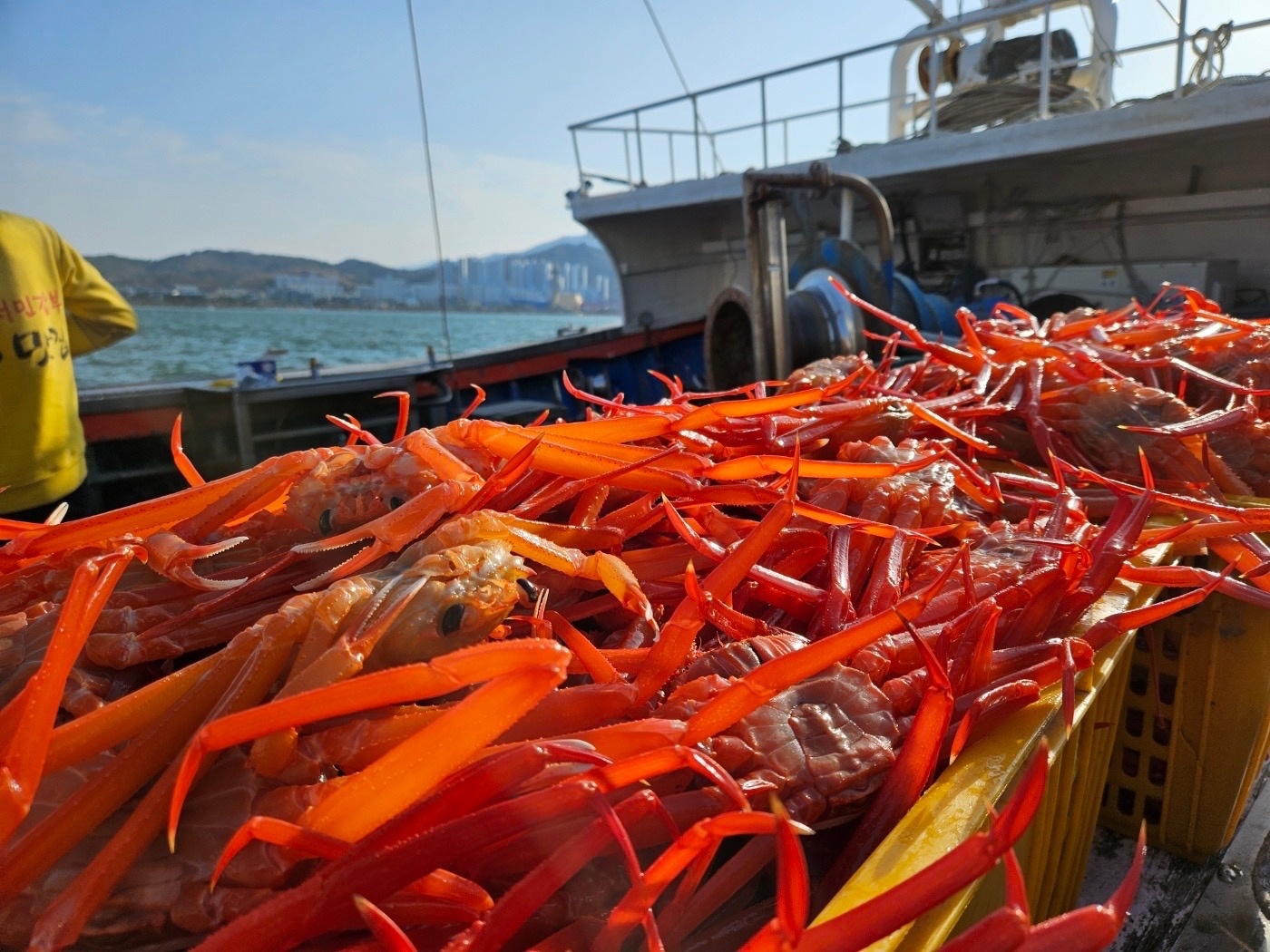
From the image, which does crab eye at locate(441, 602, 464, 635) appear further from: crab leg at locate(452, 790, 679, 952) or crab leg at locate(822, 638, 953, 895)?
crab leg at locate(822, 638, 953, 895)

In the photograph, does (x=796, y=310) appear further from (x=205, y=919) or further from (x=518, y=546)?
(x=205, y=919)

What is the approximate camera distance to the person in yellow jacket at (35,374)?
2.67 meters

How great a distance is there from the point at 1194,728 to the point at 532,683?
139 cm

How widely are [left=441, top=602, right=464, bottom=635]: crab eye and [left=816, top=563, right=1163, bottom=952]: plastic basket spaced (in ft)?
1.42

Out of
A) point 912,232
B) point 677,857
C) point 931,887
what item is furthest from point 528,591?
point 912,232

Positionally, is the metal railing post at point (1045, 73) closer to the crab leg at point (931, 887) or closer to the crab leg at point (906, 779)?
the crab leg at point (906, 779)

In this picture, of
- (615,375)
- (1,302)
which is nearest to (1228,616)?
(1,302)

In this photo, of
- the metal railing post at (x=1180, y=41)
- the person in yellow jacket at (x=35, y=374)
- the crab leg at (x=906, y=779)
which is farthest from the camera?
the metal railing post at (x=1180, y=41)

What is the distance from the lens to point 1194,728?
1.45m

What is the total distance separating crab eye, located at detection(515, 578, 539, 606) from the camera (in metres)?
0.92

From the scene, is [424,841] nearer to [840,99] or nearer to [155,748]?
[155,748]

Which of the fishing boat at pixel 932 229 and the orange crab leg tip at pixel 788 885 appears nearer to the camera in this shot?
the orange crab leg tip at pixel 788 885

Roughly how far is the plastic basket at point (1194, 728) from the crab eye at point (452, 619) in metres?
1.18

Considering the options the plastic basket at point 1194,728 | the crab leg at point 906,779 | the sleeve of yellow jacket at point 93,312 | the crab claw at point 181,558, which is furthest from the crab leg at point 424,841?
the sleeve of yellow jacket at point 93,312
